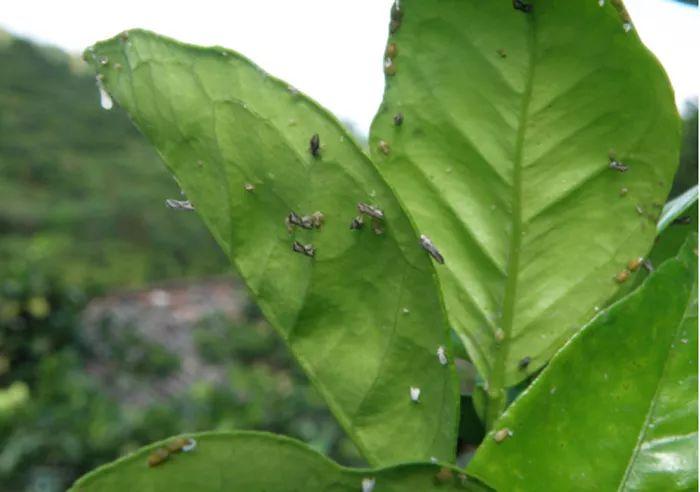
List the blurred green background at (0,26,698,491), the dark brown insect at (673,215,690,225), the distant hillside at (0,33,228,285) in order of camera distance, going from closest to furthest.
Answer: the dark brown insect at (673,215,690,225), the blurred green background at (0,26,698,491), the distant hillside at (0,33,228,285)

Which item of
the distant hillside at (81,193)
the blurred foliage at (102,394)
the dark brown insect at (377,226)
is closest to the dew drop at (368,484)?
the dark brown insect at (377,226)

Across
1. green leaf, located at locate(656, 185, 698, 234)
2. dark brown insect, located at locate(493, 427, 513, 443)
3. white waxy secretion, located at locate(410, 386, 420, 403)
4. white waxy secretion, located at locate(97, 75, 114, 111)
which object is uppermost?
white waxy secretion, located at locate(97, 75, 114, 111)

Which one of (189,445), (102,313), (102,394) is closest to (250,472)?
(189,445)

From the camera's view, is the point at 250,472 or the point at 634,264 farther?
the point at 634,264

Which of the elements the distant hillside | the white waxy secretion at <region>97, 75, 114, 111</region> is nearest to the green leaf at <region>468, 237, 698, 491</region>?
the white waxy secretion at <region>97, 75, 114, 111</region>

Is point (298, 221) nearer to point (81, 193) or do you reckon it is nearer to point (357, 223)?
point (357, 223)

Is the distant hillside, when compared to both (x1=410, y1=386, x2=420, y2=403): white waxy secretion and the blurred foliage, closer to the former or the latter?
the blurred foliage
